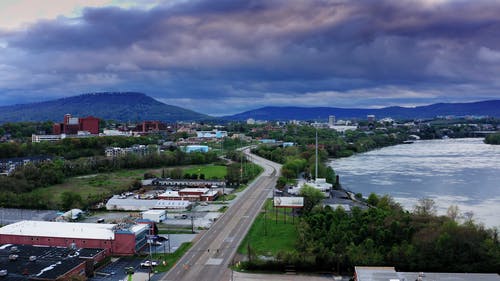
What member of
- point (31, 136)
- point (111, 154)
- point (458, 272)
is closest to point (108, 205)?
point (458, 272)

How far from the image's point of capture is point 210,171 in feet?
92.8

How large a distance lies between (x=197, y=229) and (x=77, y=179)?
13.7m

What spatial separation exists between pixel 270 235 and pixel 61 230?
5671 mm

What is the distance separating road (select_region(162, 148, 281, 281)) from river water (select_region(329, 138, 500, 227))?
5867mm

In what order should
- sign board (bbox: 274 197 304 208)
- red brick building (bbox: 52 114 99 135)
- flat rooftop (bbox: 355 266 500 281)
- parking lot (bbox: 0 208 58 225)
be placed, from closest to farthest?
1. flat rooftop (bbox: 355 266 500 281)
2. parking lot (bbox: 0 208 58 225)
3. sign board (bbox: 274 197 304 208)
4. red brick building (bbox: 52 114 99 135)

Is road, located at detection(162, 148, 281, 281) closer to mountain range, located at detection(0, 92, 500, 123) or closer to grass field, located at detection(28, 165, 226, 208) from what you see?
grass field, located at detection(28, 165, 226, 208)

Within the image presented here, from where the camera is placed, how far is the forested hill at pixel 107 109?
127 meters

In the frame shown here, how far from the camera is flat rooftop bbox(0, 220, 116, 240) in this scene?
11.8 metres

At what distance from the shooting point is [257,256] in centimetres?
1091

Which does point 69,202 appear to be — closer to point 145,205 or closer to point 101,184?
point 145,205

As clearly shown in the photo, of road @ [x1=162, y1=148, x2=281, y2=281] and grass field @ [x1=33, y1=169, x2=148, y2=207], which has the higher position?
grass field @ [x1=33, y1=169, x2=148, y2=207]

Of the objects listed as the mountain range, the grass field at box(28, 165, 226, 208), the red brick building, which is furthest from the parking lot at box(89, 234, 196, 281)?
the mountain range

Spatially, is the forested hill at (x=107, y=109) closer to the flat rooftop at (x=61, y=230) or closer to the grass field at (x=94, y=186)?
the grass field at (x=94, y=186)

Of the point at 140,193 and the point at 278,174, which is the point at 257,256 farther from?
the point at 278,174
